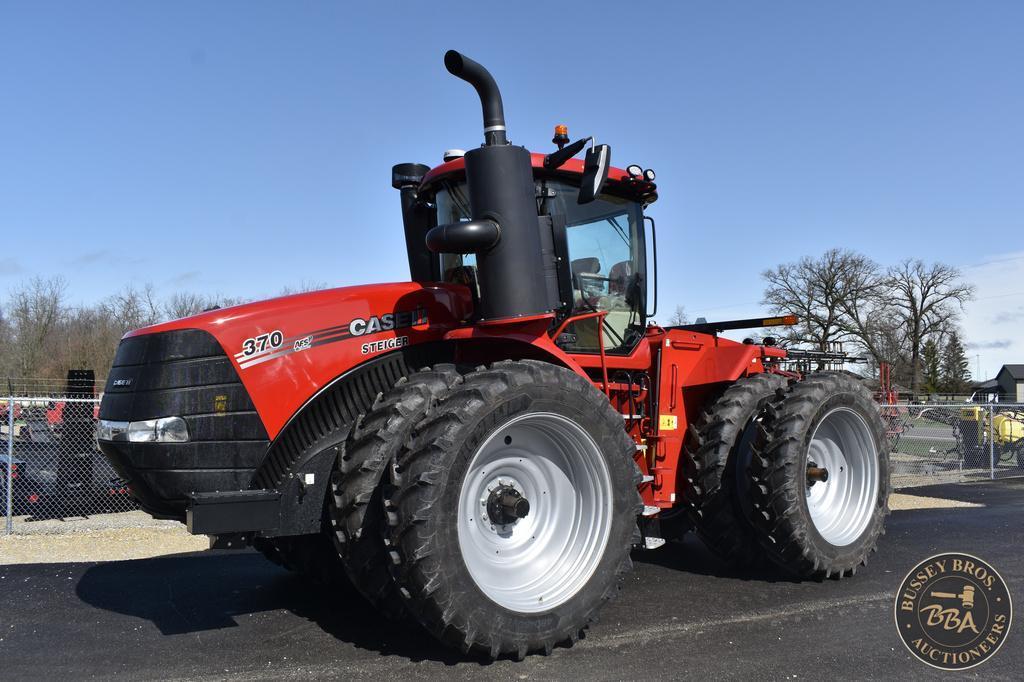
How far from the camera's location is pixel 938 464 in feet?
53.9

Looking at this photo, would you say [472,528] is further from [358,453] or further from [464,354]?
[464,354]

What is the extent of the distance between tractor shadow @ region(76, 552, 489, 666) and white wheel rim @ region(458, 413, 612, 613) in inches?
19.8

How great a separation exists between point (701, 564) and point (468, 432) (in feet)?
10.6

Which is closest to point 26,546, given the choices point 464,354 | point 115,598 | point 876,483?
point 115,598

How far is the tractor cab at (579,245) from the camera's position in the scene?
17.5 feet

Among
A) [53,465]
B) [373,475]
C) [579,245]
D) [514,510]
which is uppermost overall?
[579,245]

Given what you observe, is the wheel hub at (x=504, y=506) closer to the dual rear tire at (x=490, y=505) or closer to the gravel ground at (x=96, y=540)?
the dual rear tire at (x=490, y=505)

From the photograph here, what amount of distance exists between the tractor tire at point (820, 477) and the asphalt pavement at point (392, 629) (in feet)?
0.79

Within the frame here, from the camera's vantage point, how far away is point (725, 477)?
5809 mm

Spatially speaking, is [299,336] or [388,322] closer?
[299,336]

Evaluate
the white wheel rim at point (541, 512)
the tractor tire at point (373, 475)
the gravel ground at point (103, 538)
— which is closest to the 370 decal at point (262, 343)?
the tractor tire at point (373, 475)

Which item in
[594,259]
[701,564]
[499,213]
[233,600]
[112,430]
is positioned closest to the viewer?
[112,430]

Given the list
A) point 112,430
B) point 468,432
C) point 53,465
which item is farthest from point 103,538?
point 468,432

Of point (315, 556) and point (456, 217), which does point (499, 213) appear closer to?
point (456, 217)
